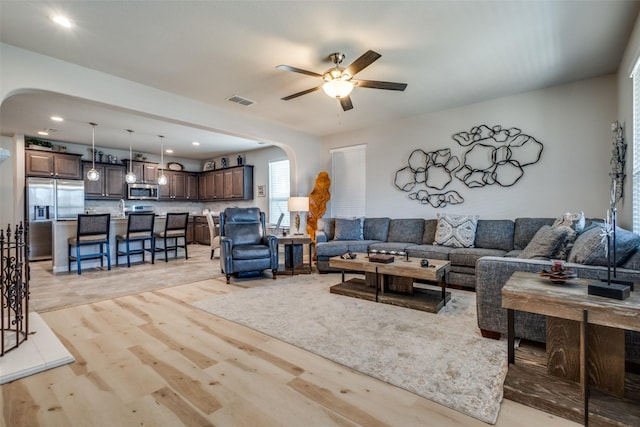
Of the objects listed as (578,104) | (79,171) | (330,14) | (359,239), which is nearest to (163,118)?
(330,14)

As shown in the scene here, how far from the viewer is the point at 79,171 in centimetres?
691

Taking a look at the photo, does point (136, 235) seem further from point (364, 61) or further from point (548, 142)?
point (548, 142)

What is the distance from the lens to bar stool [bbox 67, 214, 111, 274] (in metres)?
4.80

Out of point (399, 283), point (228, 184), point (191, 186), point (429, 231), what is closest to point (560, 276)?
point (399, 283)

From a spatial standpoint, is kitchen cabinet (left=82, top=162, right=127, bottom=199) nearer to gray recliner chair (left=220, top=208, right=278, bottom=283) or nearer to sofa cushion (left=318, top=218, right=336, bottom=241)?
gray recliner chair (left=220, top=208, right=278, bottom=283)

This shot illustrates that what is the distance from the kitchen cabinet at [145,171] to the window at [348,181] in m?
5.19

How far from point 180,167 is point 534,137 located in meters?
8.65

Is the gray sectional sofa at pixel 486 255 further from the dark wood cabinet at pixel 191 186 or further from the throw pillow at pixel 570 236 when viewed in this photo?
the dark wood cabinet at pixel 191 186

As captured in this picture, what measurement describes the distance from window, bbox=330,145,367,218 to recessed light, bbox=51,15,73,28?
4442 mm

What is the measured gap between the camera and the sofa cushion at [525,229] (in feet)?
12.7

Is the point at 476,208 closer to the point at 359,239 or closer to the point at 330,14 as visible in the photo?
the point at 359,239

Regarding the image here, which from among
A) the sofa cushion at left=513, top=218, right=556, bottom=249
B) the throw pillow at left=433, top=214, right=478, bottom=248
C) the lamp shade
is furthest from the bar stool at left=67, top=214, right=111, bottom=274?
the sofa cushion at left=513, top=218, right=556, bottom=249

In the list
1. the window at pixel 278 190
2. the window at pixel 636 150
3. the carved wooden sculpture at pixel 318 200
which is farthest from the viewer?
the window at pixel 278 190

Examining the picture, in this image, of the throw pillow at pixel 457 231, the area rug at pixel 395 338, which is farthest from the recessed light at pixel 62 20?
the throw pillow at pixel 457 231
